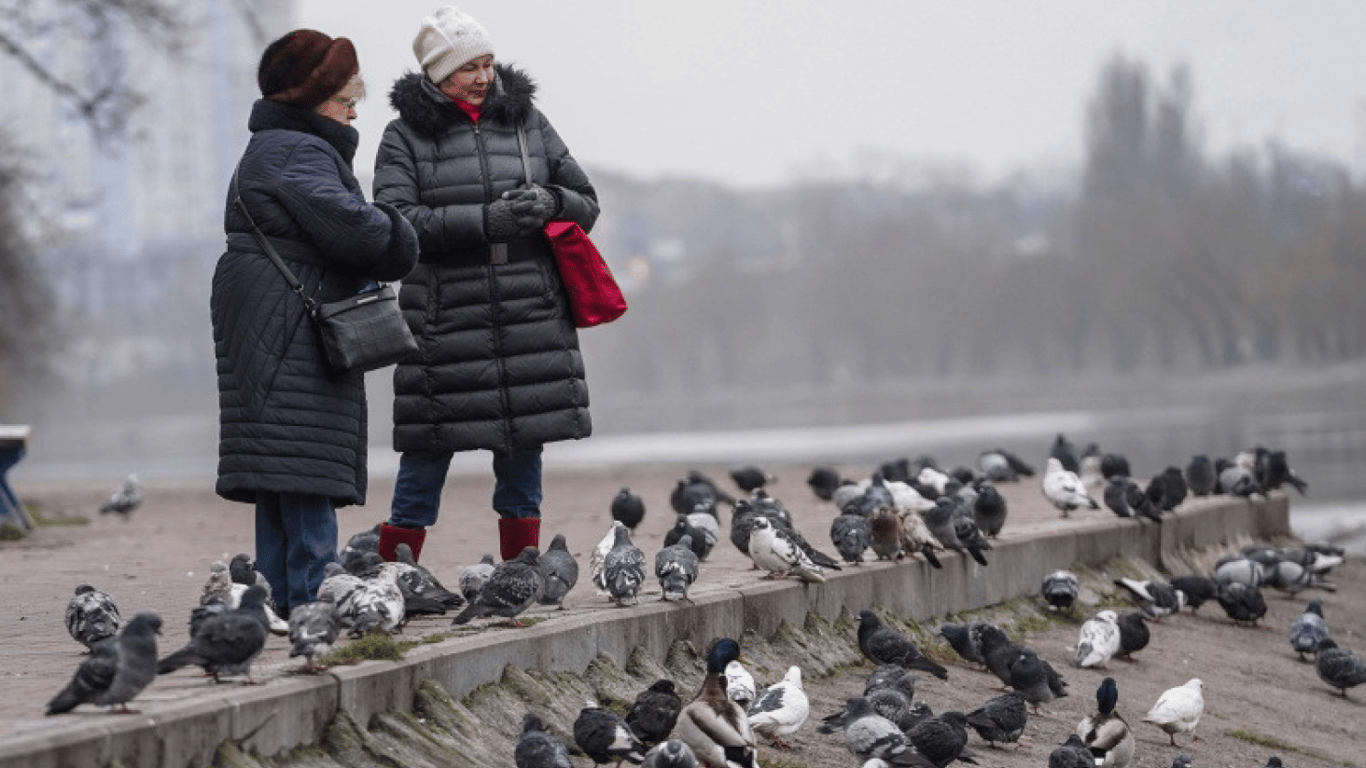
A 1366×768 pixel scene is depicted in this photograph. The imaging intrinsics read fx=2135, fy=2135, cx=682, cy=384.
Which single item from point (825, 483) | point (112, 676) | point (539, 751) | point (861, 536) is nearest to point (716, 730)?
point (539, 751)

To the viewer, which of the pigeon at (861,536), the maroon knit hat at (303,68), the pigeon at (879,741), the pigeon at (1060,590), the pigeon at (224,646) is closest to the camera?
the pigeon at (224,646)

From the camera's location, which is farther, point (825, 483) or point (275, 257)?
point (825, 483)

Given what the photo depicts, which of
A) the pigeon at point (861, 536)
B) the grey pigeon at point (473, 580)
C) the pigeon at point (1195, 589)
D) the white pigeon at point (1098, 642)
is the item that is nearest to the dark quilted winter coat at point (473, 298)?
the grey pigeon at point (473, 580)

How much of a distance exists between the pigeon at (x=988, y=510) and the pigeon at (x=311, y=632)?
5654 millimetres

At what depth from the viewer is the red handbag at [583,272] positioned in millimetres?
8242

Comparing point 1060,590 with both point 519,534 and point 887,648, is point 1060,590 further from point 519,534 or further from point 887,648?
point 519,534

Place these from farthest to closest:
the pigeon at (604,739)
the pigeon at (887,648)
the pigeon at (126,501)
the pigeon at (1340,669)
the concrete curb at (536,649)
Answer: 1. the pigeon at (126,501)
2. the pigeon at (1340,669)
3. the pigeon at (887,648)
4. the pigeon at (604,739)
5. the concrete curb at (536,649)

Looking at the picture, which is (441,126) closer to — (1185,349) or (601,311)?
(601,311)

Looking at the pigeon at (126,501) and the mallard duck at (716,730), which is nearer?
the mallard duck at (716,730)

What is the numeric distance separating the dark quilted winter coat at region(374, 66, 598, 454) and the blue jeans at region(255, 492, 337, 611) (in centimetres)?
96

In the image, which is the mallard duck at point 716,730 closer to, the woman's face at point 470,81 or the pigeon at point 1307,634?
the woman's face at point 470,81

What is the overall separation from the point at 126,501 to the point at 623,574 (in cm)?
1013

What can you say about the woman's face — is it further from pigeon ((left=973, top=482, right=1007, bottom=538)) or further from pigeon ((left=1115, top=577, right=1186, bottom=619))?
pigeon ((left=1115, top=577, right=1186, bottom=619))

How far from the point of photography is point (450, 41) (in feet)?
26.5
